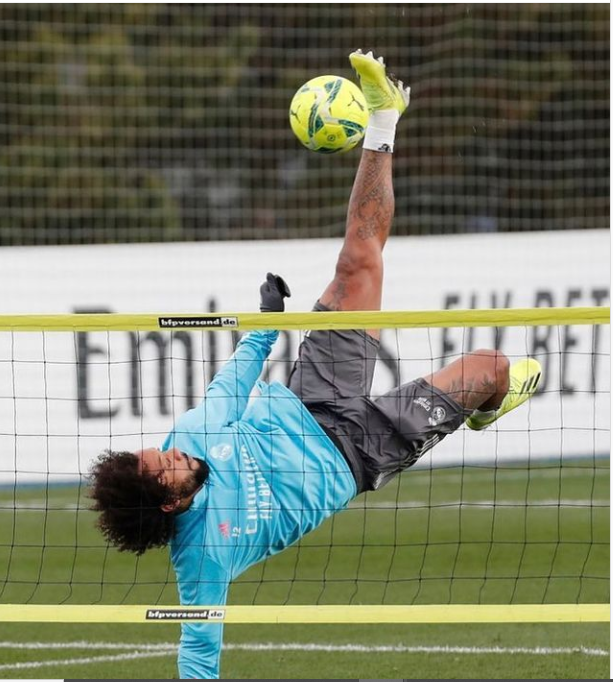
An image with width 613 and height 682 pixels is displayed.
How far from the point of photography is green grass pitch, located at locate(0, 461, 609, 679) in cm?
629

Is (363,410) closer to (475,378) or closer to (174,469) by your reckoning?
(475,378)

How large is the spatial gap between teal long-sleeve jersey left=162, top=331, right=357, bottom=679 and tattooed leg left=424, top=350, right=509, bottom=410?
2.13ft

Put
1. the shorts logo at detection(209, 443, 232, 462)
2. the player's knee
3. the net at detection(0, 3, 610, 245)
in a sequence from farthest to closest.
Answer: the net at detection(0, 3, 610, 245), the player's knee, the shorts logo at detection(209, 443, 232, 462)

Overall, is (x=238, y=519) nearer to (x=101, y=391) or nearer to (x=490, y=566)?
(x=490, y=566)

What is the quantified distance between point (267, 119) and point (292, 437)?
12.4m

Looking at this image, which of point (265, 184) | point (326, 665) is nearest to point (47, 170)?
point (265, 184)

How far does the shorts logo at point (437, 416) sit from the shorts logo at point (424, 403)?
0.03 m

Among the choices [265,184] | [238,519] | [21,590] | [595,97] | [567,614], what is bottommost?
[21,590]

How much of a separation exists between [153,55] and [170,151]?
204 cm

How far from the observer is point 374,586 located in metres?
7.80

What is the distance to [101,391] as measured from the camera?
11.0 m

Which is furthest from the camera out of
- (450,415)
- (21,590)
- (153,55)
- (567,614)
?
(153,55)

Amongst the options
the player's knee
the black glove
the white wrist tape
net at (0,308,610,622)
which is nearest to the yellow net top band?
net at (0,308,610,622)

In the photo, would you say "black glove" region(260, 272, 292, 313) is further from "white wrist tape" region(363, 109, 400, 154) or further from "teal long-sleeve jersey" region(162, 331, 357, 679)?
"white wrist tape" region(363, 109, 400, 154)
